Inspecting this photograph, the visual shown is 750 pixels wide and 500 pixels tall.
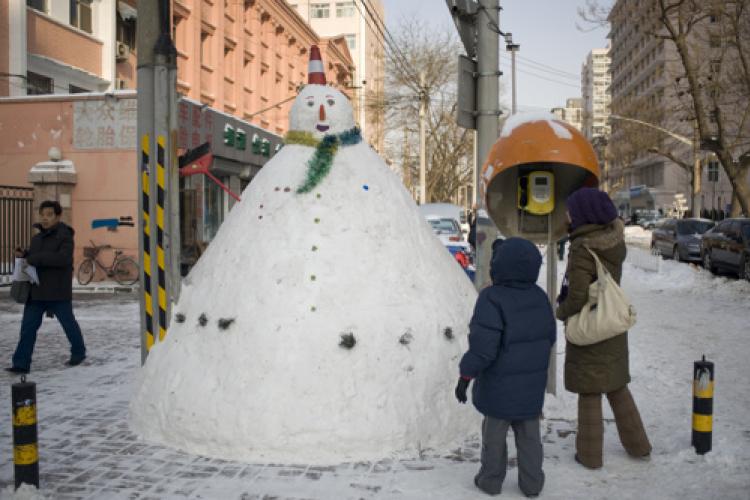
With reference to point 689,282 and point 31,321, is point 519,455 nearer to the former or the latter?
point 31,321

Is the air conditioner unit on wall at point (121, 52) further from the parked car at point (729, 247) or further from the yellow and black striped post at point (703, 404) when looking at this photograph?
the yellow and black striped post at point (703, 404)

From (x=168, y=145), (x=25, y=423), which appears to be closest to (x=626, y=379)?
(x=25, y=423)

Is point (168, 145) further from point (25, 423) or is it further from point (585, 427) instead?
point (585, 427)

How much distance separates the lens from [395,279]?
201 inches

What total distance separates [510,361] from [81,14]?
2149 centimetres

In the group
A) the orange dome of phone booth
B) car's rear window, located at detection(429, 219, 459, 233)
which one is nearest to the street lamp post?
car's rear window, located at detection(429, 219, 459, 233)

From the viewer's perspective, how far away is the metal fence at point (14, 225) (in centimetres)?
1677

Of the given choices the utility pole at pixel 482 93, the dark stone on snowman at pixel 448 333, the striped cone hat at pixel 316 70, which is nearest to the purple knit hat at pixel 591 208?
the dark stone on snowman at pixel 448 333

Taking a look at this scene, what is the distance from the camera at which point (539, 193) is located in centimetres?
612

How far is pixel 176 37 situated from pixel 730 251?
19.6 m

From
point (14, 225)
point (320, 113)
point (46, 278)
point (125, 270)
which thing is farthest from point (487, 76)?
point (14, 225)

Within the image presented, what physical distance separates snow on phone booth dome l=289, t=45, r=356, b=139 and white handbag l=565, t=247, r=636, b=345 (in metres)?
2.16

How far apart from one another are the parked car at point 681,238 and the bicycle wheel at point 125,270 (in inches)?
691

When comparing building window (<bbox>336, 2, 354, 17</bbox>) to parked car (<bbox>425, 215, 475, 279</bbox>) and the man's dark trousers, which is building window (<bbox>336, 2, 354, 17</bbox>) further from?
the man's dark trousers
